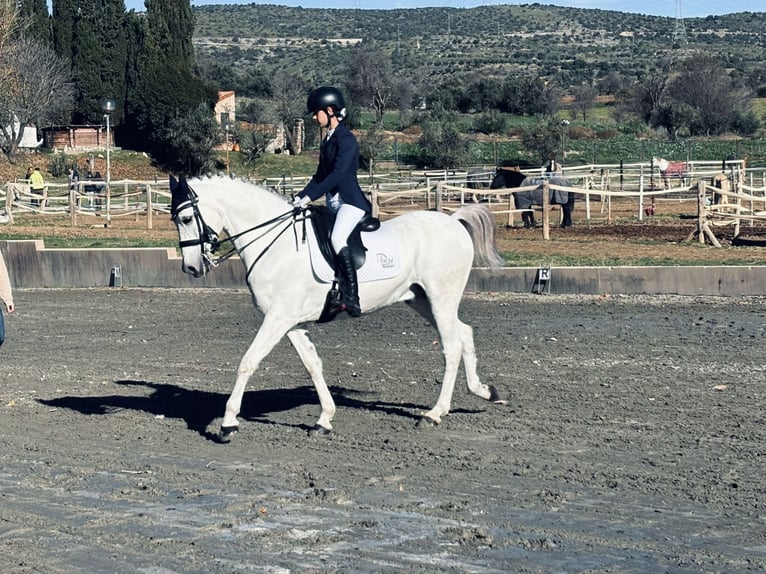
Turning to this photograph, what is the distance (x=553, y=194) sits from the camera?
28219mm

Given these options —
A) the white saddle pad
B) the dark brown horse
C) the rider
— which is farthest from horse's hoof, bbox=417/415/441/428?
the dark brown horse

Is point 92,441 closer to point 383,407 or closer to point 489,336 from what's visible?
point 383,407

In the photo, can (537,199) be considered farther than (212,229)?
Yes

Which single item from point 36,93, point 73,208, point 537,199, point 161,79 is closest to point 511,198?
point 537,199

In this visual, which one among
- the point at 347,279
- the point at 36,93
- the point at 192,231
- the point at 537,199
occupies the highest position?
the point at 36,93

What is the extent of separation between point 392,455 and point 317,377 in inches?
45.4

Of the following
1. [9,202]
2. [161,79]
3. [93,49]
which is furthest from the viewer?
[93,49]

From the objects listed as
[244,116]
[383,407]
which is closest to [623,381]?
[383,407]

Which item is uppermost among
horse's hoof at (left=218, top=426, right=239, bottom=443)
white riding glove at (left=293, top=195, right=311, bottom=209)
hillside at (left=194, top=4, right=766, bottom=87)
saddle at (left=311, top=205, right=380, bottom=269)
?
hillside at (left=194, top=4, right=766, bottom=87)

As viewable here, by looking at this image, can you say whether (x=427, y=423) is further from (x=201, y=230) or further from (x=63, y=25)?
(x=63, y=25)

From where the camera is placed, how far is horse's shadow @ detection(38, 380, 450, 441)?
10227mm

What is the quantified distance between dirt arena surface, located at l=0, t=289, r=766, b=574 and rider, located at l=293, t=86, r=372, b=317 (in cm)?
120

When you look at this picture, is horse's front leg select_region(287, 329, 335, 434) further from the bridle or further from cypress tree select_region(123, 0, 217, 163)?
cypress tree select_region(123, 0, 217, 163)

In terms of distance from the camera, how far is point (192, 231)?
9.22 meters
